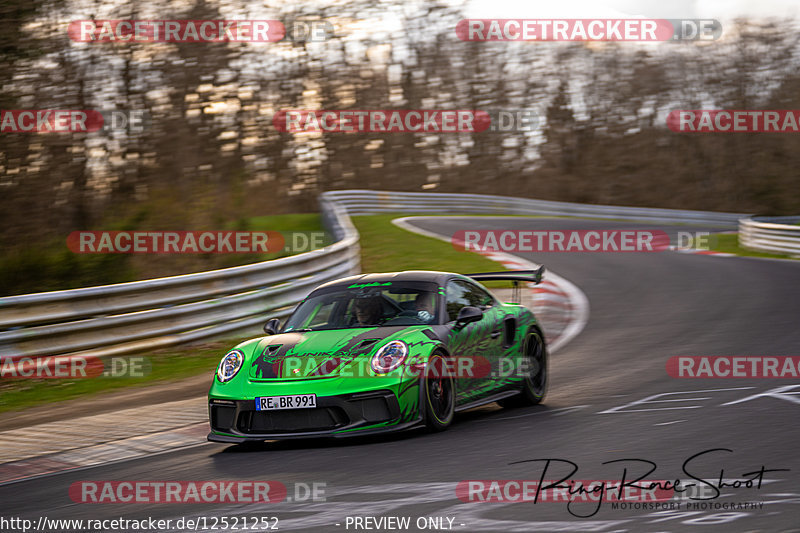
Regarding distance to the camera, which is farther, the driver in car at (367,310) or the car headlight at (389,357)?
the driver in car at (367,310)

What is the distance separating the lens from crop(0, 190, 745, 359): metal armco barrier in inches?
425

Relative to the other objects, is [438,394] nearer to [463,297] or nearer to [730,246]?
[463,297]

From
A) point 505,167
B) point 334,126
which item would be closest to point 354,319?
point 334,126

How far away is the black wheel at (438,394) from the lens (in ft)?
23.6

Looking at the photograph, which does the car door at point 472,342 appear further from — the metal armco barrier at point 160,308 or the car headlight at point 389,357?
the metal armco barrier at point 160,308

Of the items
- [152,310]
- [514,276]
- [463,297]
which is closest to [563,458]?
[463,297]

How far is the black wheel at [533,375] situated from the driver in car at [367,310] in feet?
5.11

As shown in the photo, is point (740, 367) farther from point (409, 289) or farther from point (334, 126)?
point (334, 126)

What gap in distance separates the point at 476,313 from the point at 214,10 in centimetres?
1801

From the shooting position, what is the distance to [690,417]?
290 inches

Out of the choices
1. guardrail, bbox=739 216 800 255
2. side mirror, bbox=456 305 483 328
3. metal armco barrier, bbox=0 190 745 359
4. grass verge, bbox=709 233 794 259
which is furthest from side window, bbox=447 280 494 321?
grass verge, bbox=709 233 794 259

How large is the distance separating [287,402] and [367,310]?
55.7 inches

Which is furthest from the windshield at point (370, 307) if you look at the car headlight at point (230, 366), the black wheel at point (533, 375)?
the black wheel at point (533, 375)

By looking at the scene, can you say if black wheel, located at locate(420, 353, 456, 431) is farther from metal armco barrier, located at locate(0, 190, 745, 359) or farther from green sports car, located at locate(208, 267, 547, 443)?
metal armco barrier, located at locate(0, 190, 745, 359)
